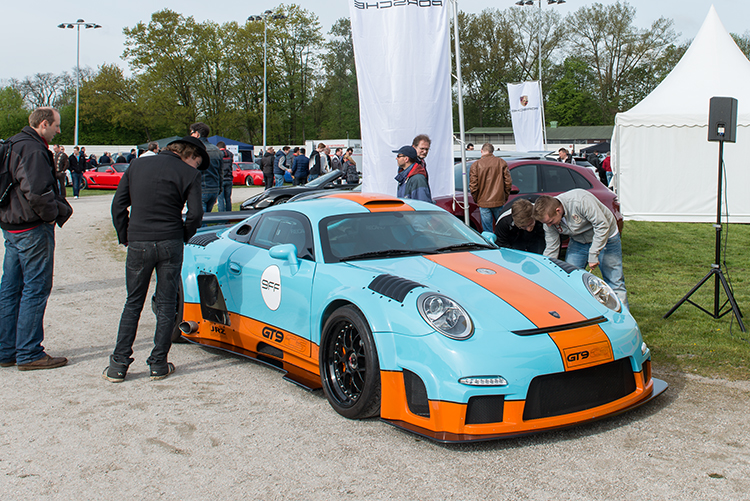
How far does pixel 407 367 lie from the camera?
3.50 m

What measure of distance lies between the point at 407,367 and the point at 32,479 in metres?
1.96

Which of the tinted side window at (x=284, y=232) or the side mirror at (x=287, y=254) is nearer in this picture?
the side mirror at (x=287, y=254)

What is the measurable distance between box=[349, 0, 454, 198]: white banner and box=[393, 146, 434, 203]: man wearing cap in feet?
1.60

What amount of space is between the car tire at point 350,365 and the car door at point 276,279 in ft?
1.00

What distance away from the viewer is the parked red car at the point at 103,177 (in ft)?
96.9

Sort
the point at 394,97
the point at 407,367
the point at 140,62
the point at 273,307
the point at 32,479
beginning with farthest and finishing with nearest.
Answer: the point at 140,62, the point at 394,97, the point at 273,307, the point at 407,367, the point at 32,479

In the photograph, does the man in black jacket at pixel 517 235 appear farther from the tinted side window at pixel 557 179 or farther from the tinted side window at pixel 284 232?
the tinted side window at pixel 557 179

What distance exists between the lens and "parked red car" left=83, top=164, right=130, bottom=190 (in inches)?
1163

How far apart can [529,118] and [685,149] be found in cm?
762

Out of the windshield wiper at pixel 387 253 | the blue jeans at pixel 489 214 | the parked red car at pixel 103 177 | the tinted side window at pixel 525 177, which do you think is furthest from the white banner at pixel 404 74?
the parked red car at pixel 103 177

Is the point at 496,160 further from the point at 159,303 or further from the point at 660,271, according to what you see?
the point at 159,303

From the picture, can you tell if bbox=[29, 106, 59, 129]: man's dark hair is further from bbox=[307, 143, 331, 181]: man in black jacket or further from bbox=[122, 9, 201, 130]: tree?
bbox=[122, 9, 201, 130]: tree

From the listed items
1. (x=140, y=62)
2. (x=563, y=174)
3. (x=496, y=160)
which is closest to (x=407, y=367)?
(x=496, y=160)

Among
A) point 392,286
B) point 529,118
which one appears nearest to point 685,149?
point 529,118
